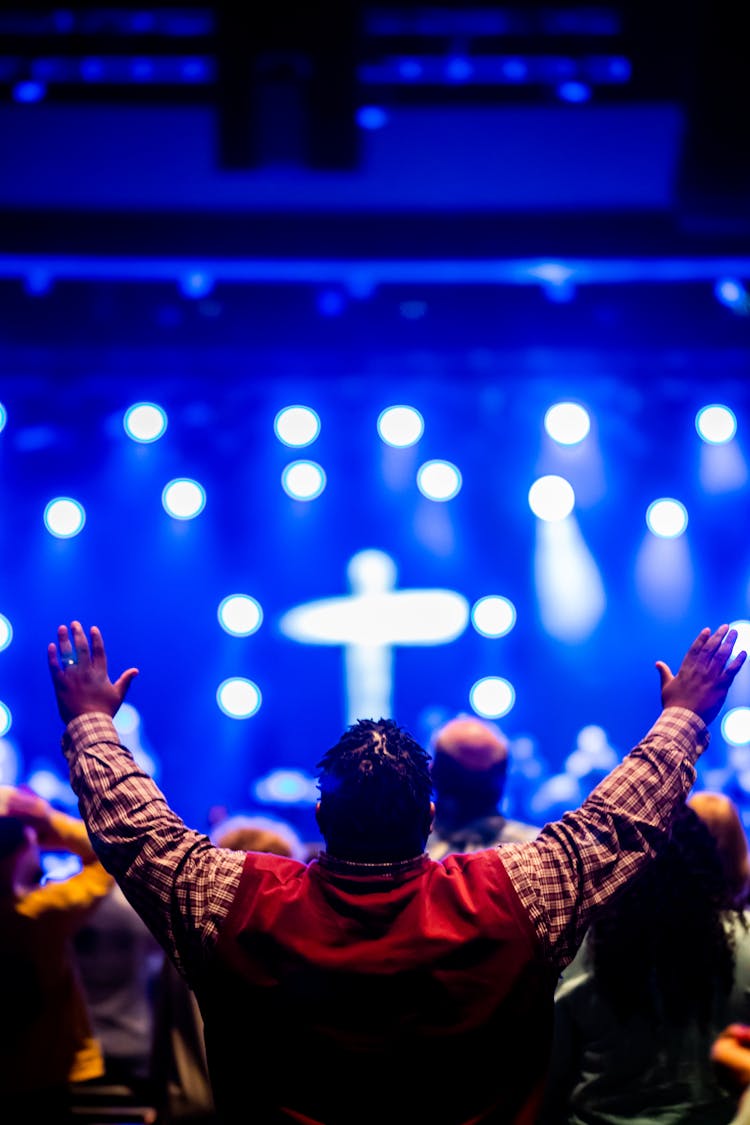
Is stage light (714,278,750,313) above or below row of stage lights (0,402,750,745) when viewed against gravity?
above

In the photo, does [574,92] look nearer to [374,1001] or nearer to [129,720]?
[374,1001]

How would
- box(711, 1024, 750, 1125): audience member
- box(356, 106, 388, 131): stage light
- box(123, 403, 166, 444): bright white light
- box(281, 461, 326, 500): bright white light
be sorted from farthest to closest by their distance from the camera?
box(281, 461, 326, 500): bright white light, box(123, 403, 166, 444): bright white light, box(356, 106, 388, 131): stage light, box(711, 1024, 750, 1125): audience member

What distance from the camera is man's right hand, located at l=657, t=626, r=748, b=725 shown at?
154 centimetres

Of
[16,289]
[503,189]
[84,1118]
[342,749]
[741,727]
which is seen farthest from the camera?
[741,727]

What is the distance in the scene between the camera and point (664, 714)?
1.51m

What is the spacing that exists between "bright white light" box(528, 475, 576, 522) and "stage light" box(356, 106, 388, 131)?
3.85 metres

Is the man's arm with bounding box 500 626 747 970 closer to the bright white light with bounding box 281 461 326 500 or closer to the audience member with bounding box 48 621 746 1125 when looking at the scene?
the audience member with bounding box 48 621 746 1125

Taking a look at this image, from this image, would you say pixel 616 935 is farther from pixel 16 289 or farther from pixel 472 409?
pixel 472 409

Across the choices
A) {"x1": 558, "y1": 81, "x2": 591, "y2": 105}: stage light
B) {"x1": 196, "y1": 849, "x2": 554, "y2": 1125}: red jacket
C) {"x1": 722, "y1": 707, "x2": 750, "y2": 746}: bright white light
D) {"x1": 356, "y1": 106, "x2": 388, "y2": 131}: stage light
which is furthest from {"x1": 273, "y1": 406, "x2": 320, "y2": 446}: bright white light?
{"x1": 196, "y1": 849, "x2": 554, "y2": 1125}: red jacket

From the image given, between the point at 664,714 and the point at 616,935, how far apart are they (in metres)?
0.61

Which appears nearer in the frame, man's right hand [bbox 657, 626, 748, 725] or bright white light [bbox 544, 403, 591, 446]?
man's right hand [bbox 657, 626, 748, 725]

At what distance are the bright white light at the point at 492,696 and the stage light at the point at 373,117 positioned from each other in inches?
175

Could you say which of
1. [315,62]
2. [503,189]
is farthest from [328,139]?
[503,189]

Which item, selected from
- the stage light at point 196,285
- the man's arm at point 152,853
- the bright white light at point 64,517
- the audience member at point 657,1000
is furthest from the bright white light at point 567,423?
the man's arm at point 152,853
